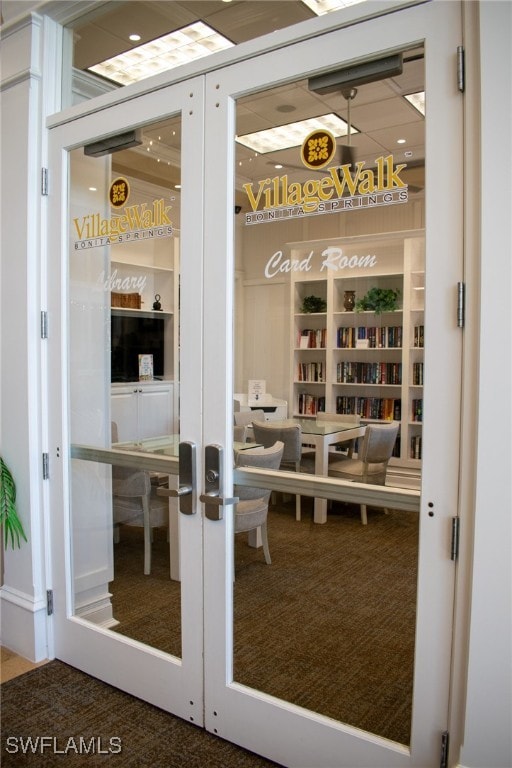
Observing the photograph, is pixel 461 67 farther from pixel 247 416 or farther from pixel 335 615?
pixel 335 615

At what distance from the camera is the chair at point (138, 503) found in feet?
8.42

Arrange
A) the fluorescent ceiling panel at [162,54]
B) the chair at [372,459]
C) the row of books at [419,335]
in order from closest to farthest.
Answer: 1. the row of books at [419,335]
2. the chair at [372,459]
3. the fluorescent ceiling panel at [162,54]

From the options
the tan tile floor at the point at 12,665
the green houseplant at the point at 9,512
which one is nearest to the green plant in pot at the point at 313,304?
the green houseplant at the point at 9,512

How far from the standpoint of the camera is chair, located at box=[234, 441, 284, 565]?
87.7 inches

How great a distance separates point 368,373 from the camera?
6.53 feet

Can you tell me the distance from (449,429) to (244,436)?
2.60 feet

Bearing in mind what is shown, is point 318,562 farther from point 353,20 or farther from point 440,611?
point 353,20

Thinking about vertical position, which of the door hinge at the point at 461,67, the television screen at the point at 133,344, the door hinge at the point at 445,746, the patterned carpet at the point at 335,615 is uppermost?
the door hinge at the point at 461,67

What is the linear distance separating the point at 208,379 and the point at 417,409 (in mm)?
813

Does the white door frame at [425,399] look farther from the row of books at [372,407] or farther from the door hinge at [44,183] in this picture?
the door hinge at [44,183]

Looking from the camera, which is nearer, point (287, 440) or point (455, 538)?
point (455, 538)

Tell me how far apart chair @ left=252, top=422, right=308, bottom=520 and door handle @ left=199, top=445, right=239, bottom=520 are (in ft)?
0.53

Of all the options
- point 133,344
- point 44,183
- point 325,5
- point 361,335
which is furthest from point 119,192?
point 361,335

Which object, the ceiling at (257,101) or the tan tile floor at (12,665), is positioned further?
the tan tile floor at (12,665)
